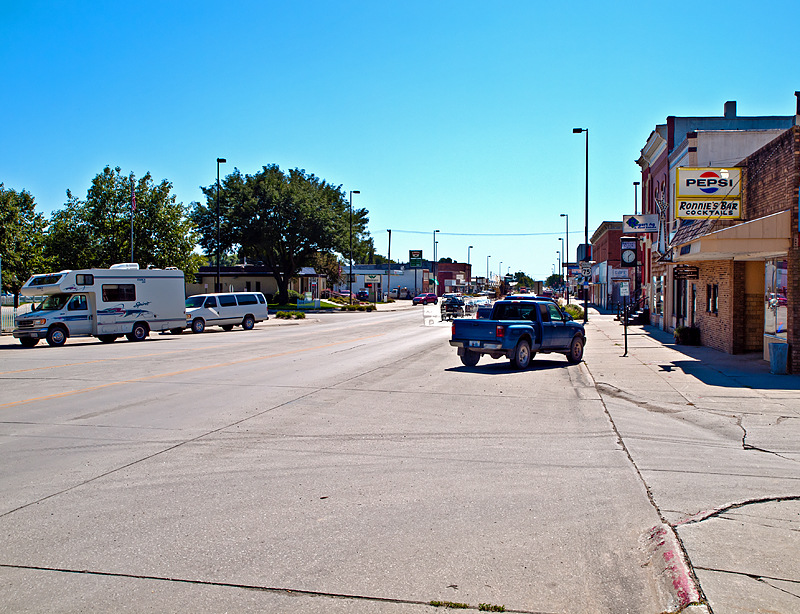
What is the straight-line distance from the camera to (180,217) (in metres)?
62.5

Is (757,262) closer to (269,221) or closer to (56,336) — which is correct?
(56,336)

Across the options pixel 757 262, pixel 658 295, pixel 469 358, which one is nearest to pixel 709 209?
pixel 757 262

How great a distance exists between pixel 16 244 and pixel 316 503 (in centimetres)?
6717

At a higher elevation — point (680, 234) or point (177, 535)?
point (680, 234)

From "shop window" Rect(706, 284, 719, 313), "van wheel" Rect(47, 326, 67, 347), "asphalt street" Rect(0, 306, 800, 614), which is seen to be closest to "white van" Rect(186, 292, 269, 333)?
"van wheel" Rect(47, 326, 67, 347)

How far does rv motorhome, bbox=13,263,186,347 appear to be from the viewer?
86.6ft

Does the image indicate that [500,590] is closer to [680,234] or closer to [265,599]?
[265,599]

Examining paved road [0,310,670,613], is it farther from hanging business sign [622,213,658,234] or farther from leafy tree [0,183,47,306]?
leafy tree [0,183,47,306]

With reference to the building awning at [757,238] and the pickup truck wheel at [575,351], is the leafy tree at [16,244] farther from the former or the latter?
the building awning at [757,238]

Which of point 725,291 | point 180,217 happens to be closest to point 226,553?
point 725,291

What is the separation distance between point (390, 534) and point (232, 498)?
1747mm

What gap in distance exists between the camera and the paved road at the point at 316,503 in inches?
178

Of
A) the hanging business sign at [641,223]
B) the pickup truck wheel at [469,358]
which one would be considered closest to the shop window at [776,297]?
the pickup truck wheel at [469,358]

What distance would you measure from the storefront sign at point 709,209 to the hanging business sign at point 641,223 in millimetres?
11153
